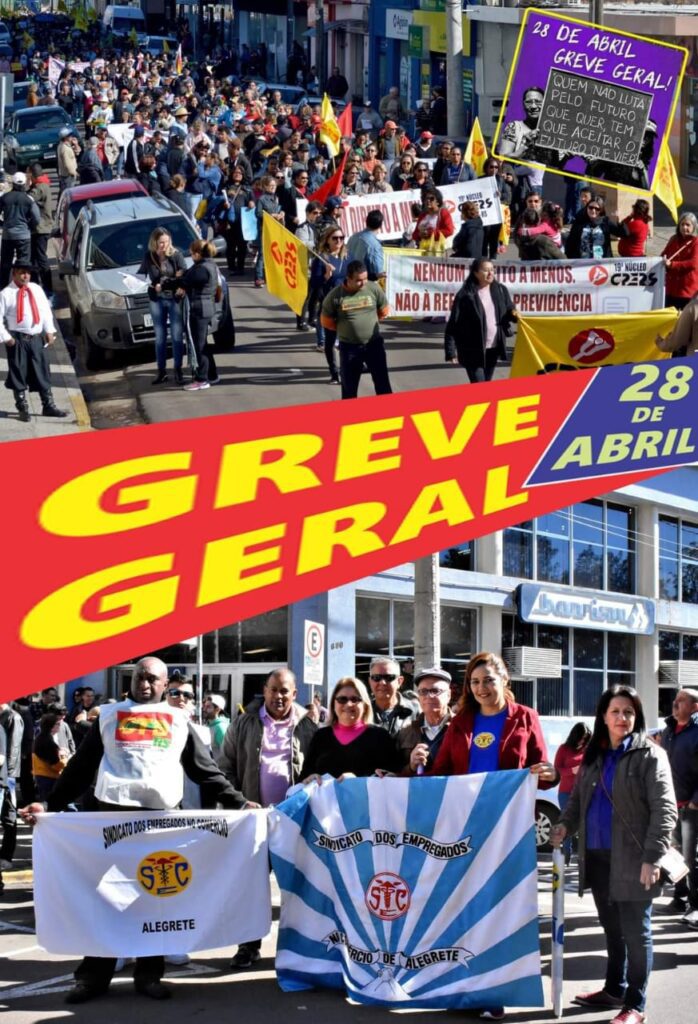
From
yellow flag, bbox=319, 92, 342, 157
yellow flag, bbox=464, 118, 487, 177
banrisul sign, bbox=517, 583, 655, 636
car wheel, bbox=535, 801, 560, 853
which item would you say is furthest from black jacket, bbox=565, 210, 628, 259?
yellow flag, bbox=319, 92, 342, 157

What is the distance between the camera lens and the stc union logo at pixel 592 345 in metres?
19.1

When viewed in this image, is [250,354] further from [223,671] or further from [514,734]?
[514,734]

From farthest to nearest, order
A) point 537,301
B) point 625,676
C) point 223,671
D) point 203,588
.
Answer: point 625,676 → point 223,671 → point 537,301 → point 203,588

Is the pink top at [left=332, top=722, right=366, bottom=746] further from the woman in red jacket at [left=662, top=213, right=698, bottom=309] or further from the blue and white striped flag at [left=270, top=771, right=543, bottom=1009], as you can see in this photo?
the woman in red jacket at [left=662, top=213, right=698, bottom=309]

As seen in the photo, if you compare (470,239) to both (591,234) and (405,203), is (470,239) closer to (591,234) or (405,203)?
(591,234)

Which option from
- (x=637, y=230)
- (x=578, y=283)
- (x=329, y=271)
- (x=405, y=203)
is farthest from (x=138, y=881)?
(x=405, y=203)

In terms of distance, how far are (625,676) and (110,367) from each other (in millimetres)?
12873

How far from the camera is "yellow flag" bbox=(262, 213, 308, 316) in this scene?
22.1 meters

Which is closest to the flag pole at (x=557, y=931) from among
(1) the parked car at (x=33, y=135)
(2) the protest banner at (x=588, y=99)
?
(2) the protest banner at (x=588, y=99)

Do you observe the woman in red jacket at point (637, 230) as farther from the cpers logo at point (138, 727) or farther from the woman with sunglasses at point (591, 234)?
the cpers logo at point (138, 727)

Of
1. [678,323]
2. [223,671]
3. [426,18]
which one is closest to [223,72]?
[426,18]

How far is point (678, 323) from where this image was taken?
1656 cm

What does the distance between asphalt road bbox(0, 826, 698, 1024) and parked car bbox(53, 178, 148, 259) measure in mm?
16281

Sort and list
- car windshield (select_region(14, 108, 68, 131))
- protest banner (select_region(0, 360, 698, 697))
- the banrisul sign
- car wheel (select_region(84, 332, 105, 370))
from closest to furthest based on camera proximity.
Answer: protest banner (select_region(0, 360, 698, 697)) → car wheel (select_region(84, 332, 105, 370)) → the banrisul sign → car windshield (select_region(14, 108, 68, 131))
